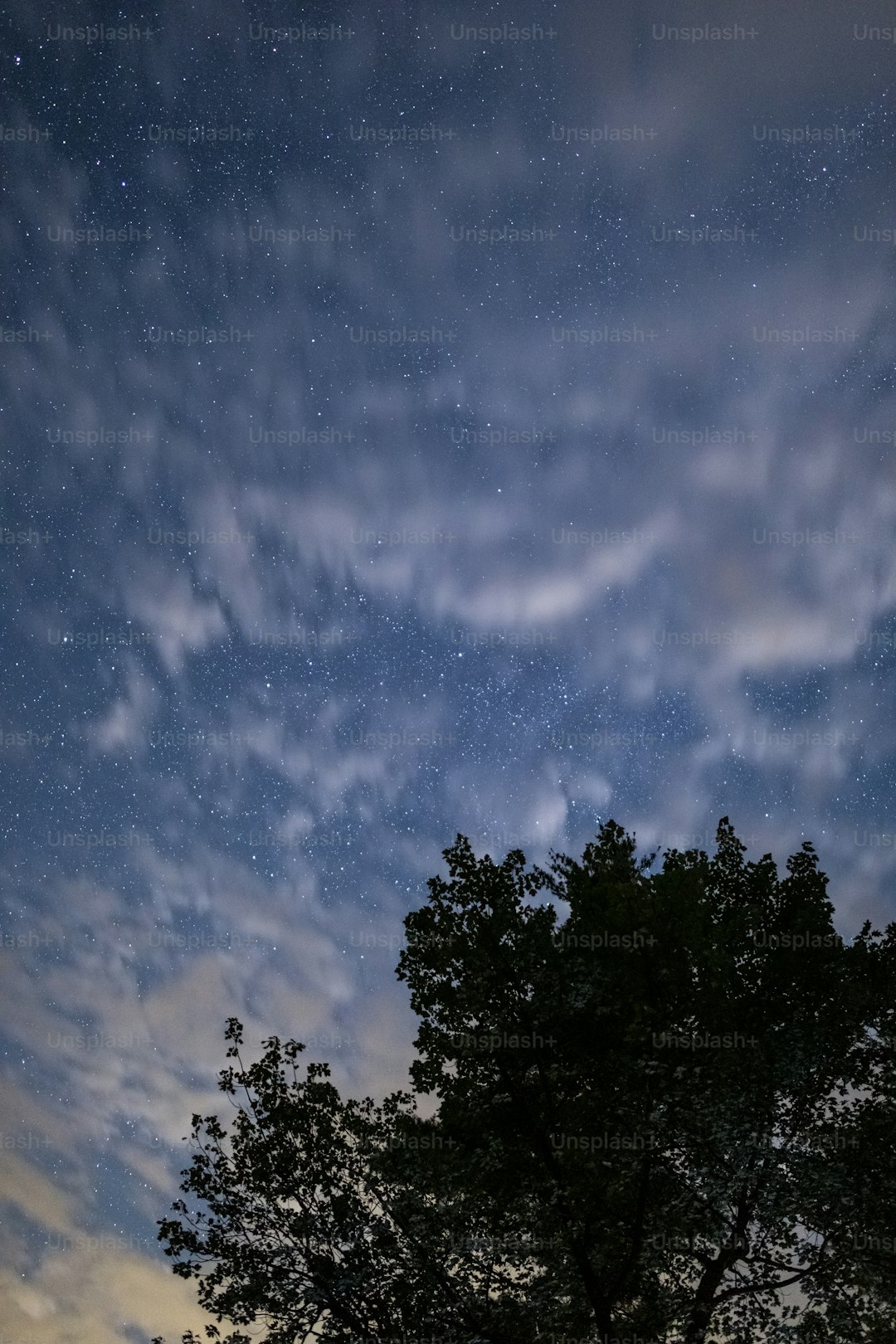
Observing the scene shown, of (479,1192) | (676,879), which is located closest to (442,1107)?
(479,1192)

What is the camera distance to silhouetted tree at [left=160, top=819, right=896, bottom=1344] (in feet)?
49.1

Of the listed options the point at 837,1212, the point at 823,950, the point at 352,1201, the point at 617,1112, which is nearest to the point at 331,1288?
the point at 352,1201

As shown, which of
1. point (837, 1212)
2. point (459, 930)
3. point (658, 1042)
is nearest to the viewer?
point (658, 1042)

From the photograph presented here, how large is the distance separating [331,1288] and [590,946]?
744 cm

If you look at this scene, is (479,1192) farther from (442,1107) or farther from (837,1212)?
(837,1212)

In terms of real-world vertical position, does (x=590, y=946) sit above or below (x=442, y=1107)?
above

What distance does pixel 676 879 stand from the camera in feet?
49.4

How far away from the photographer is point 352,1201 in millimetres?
16250

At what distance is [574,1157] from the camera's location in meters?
14.9

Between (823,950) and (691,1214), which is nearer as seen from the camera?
(691,1214)

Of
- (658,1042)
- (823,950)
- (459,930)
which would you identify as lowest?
(658,1042)

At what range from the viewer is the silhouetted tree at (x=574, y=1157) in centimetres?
1496

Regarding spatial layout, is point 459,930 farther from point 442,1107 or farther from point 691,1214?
point 691,1214

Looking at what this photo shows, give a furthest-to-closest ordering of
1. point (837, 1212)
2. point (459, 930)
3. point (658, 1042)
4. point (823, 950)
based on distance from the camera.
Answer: point (823, 950), point (459, 930), point (837, 1212), point (658, 1042)
